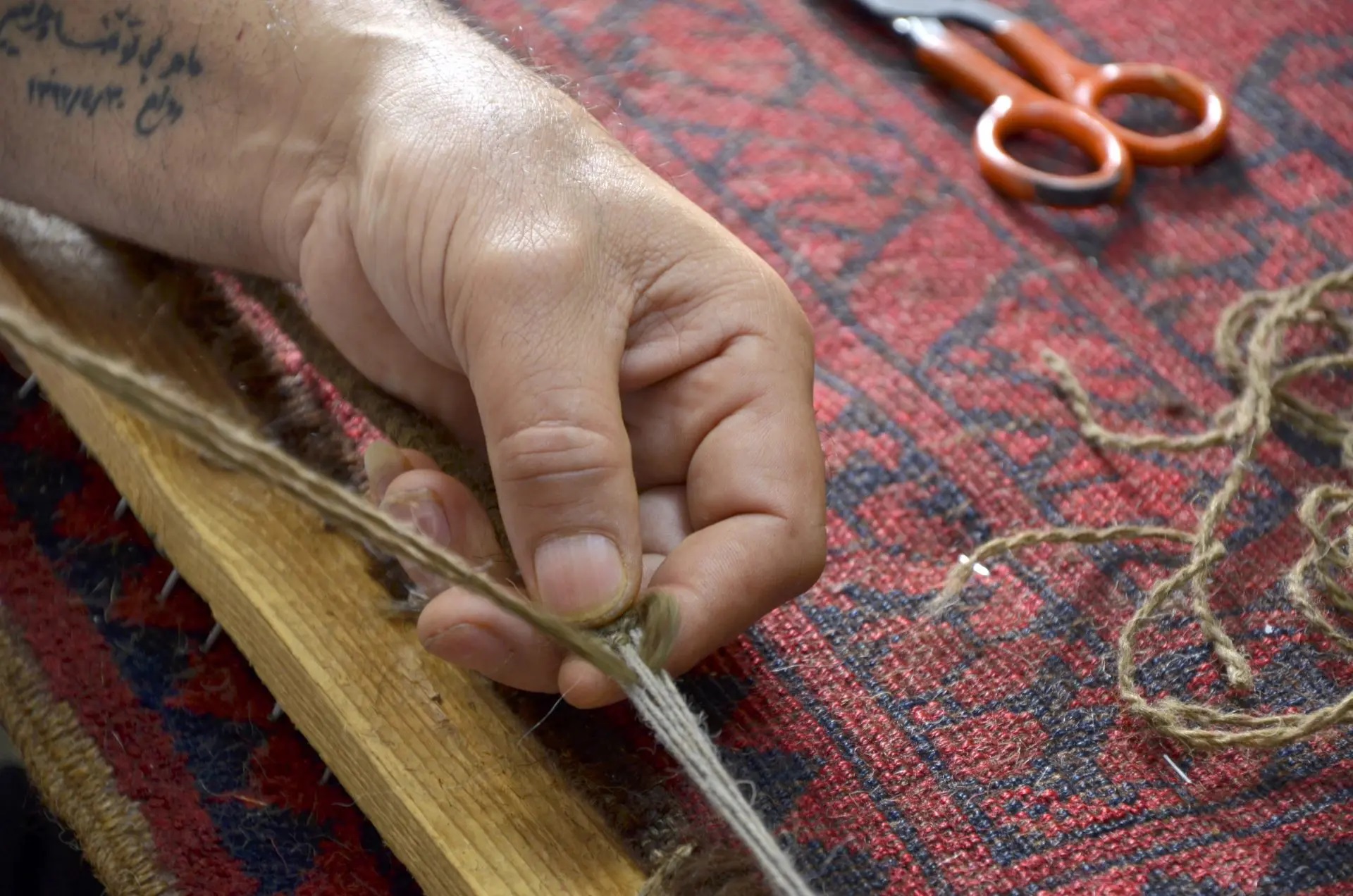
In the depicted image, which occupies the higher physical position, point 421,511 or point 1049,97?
point 1049,97

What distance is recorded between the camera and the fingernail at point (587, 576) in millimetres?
498

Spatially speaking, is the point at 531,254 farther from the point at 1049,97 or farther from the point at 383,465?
the point at 1049,97

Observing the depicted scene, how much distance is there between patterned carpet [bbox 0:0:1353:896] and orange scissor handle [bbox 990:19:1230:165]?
0.02 meters

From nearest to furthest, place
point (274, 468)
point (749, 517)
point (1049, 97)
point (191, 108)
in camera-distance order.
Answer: point (274, 468) → point (749, 517) → point (191, 108) → point (1049, 97)

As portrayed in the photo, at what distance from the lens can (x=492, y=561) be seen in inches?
22.7

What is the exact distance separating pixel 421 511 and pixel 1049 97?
55 centimetres

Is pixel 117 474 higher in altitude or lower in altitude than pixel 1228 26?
lower

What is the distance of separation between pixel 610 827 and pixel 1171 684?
10.5 inches

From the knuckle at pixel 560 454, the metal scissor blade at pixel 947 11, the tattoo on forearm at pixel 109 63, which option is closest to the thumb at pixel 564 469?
the knuckle at pixel 560 454

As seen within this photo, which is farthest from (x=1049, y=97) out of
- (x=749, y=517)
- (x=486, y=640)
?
(x=486, y=640)

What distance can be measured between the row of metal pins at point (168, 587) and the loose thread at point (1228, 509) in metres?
0.34

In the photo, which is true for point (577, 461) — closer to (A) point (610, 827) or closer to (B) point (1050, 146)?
(A) point (610, 827)

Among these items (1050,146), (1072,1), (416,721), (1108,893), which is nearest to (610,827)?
(416,721)

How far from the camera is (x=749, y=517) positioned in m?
0.54
